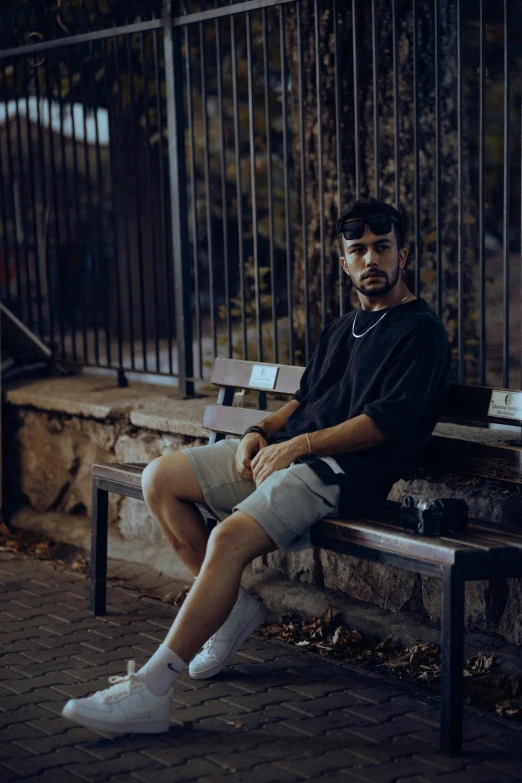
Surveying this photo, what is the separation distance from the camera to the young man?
3.34m

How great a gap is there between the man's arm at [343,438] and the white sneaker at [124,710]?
0.93 m

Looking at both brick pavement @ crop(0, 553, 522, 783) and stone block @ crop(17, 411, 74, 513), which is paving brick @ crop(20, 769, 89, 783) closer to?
brick pavement @ crop(0, 553, 522, 783)

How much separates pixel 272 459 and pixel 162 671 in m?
0.82

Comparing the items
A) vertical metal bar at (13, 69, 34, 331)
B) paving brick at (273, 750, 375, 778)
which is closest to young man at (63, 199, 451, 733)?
paving brick at (273, 750, 375, 778)

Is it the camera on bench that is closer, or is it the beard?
the camera on bench

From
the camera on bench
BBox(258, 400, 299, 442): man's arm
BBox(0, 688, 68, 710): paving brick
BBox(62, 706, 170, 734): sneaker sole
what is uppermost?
BBox(258, 400, 299, 442): man's arm

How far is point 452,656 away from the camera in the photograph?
3.10 m

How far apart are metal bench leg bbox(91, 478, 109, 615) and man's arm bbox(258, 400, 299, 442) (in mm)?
928

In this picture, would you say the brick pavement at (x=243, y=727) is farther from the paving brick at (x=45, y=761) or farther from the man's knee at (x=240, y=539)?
the man's knee at (x=240, y=539)

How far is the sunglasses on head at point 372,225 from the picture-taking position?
12.4 ft

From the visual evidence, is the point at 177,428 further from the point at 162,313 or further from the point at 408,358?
the point at 162,313

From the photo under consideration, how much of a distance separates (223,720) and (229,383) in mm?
1659

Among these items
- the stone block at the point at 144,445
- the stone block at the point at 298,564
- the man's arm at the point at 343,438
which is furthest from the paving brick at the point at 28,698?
the stone block at the point at 144,445

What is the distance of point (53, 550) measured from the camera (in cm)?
578
